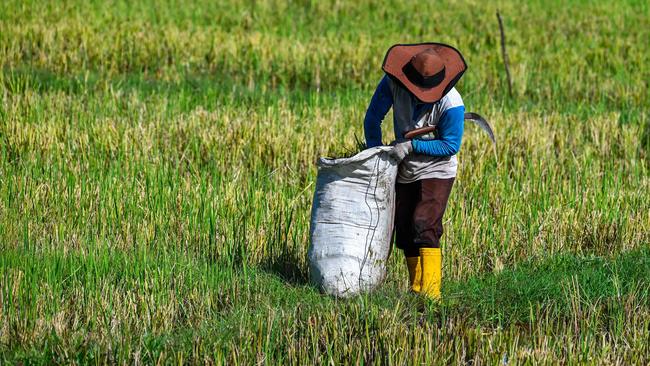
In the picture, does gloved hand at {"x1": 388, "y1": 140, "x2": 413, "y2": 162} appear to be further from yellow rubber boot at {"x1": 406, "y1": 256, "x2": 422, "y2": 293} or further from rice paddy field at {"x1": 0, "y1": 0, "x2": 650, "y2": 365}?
rice paddy field at {"x1": 0, "y1": 0, "x2": 650, "y2": 365}

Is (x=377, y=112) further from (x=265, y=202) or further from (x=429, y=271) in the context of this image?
(x=265, y=202)

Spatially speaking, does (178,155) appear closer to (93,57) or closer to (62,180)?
(62,180)

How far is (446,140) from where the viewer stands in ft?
17.4

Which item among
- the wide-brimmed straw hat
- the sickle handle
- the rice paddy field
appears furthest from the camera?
the sickle handle

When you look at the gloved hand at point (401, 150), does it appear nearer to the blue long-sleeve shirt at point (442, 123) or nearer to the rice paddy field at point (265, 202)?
the blue long-sleeve shirt at point (442, 123)

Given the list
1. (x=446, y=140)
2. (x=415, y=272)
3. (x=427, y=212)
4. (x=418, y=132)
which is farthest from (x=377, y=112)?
(x=415, y=272)

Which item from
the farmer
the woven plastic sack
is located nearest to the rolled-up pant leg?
the farmer

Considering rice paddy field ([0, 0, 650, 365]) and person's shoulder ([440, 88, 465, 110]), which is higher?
person's shoulder ([440, 88, 465, 110])

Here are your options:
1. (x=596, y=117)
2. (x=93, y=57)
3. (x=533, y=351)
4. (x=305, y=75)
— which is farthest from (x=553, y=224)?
(x=93, y=57)

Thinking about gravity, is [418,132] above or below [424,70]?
below

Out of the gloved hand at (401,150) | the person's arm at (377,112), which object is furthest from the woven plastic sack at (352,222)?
the person's arm at (377,112)

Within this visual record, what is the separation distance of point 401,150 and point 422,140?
17cm

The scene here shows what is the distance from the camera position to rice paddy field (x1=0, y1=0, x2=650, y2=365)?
469 cm

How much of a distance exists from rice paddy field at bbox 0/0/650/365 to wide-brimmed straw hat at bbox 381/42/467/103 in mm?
1067
